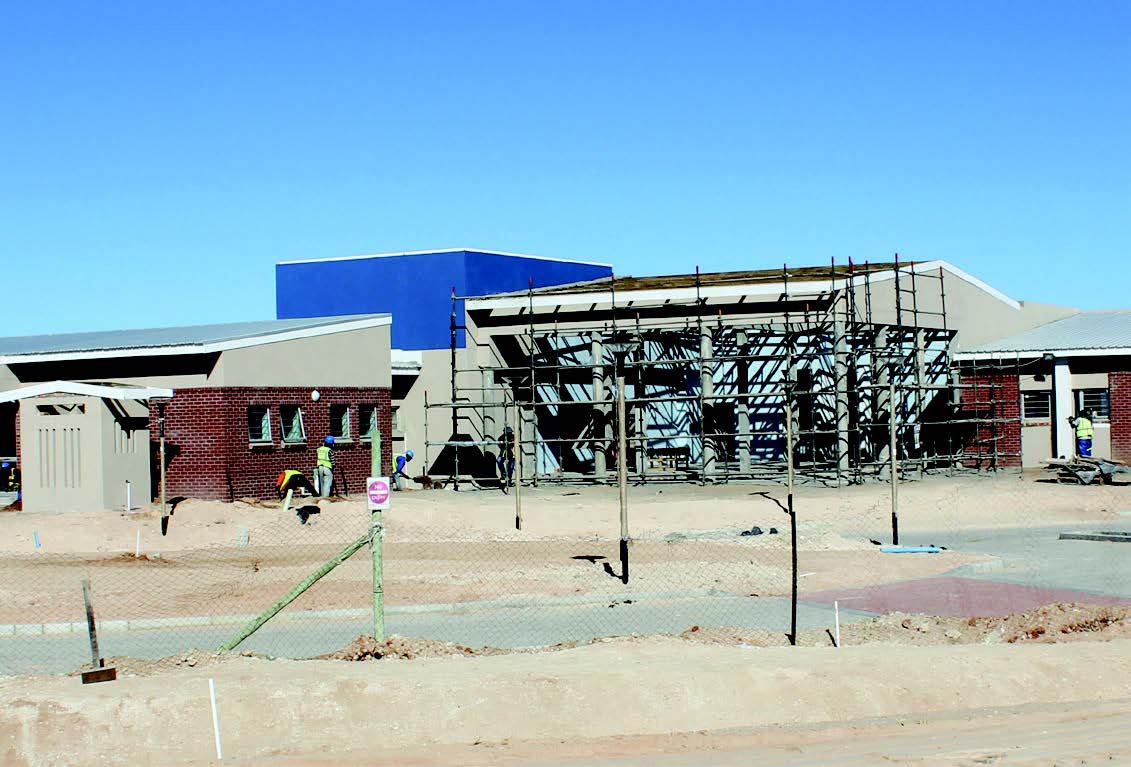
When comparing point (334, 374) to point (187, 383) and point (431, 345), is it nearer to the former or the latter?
point (187, 383)

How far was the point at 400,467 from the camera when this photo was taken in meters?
39.1

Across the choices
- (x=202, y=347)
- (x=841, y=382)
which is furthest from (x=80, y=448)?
(x=841, y=382)

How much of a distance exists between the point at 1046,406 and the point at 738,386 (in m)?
8.94

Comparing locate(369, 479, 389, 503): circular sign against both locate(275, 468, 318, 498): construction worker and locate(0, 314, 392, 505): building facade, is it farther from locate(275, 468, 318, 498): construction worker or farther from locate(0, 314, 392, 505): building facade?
locate(275, 468, 318, 498): construction worker

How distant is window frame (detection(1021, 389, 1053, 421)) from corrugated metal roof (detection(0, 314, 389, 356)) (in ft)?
59.7

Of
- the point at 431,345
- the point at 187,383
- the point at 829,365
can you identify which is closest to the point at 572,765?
the point at 187,383

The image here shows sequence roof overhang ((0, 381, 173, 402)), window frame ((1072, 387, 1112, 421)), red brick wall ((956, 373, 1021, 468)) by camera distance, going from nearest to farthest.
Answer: roof overhang ((0, 381, 173, 402)), window frame ((1072, 387, 1112, 421)), red brick wall ((956, 373, 1021, 468))

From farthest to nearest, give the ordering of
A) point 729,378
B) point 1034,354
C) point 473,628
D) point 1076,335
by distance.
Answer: point 1076,335
point 729,378
point 1034,354
point 473,628

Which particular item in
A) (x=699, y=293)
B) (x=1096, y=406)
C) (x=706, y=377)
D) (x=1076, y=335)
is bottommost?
(x=1096, y=406)

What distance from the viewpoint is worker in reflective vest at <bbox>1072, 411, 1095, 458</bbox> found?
1423 inches

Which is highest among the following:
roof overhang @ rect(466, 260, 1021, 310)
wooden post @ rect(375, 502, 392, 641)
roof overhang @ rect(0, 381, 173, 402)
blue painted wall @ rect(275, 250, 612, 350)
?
blue painted wall @ rect(275, 250, 612, 350)

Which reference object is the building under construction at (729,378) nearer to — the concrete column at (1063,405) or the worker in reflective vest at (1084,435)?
the concrete column at (1063,405)

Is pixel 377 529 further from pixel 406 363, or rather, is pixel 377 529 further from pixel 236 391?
pixel 406 363

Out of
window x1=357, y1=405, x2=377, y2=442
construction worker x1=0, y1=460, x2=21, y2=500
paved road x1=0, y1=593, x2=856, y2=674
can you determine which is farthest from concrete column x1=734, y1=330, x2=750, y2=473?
paved road x1=0, y1=593, x2=856, y2=674
